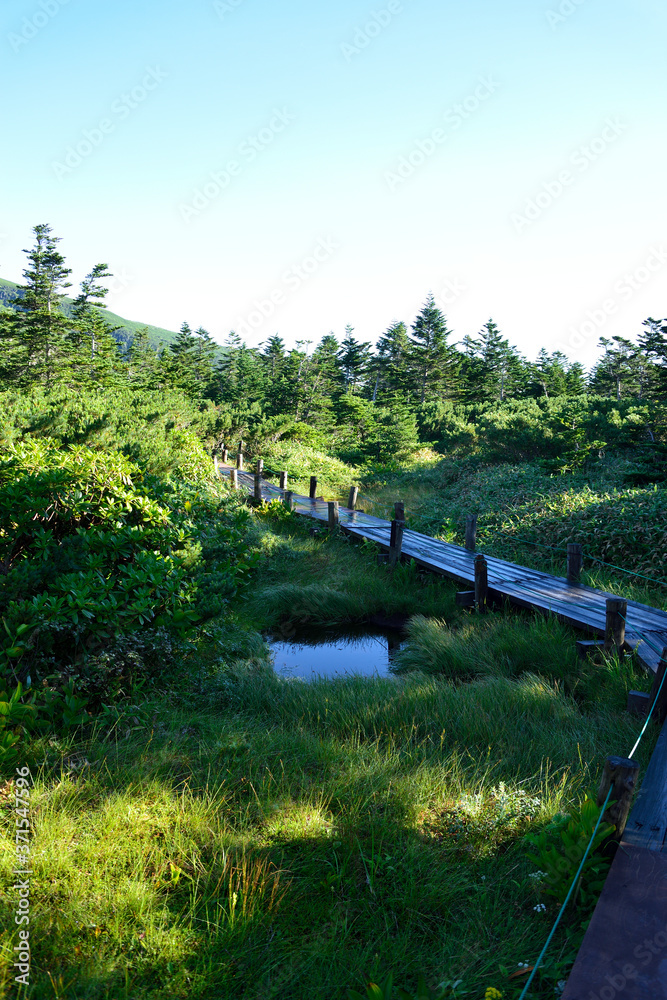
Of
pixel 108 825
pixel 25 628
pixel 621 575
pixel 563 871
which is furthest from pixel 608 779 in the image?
pixel 621 575

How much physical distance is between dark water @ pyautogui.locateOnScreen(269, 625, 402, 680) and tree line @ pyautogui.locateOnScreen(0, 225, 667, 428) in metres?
19.6

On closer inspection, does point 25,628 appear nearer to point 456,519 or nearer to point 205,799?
point 205,799

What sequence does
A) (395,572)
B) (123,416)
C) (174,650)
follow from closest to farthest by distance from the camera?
(174,650) < (395,572) < (123,416)

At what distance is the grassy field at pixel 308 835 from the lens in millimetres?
2719

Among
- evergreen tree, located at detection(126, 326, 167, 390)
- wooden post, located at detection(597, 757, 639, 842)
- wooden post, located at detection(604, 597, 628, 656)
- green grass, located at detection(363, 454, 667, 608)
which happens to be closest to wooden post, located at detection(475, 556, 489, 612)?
green grass, located at detection(363, 454, 667, 608)

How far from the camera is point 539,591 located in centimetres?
834

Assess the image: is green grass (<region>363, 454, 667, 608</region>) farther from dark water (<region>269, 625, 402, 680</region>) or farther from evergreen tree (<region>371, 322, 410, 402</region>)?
evergreen tree (<region>371, 322, 410, 402</region>)

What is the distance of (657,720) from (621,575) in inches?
196

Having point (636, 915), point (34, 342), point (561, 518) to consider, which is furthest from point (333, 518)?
point (34, 342)

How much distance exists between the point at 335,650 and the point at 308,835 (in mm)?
5162

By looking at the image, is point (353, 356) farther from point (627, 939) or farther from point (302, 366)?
point (627, 939)

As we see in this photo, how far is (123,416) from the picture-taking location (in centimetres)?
1419

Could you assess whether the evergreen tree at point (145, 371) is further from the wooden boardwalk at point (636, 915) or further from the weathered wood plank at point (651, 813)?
the wooden boardwalk at point (636, 915)

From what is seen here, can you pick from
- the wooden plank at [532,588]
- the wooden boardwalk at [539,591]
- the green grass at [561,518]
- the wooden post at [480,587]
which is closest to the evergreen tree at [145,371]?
the green grass at [561,518]
